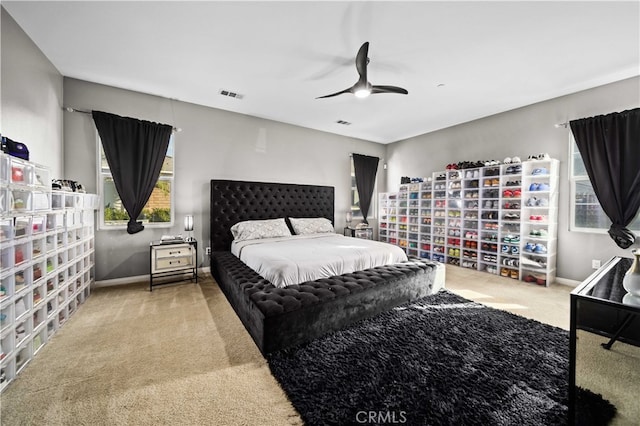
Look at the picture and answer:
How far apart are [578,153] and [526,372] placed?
11.6ft

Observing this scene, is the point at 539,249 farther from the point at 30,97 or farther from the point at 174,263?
the point at 30,97

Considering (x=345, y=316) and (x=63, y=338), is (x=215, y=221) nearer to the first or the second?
(x=63, y=338)

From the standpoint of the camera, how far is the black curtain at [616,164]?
3107 millimetres

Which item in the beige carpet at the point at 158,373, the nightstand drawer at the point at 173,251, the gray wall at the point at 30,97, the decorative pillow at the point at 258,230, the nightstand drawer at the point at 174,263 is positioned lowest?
the beige carpet at the point at 158,373

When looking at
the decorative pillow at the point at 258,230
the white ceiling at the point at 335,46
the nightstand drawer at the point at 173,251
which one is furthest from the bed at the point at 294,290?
the white ceiling at the point at 335,46

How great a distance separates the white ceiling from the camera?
2.16m

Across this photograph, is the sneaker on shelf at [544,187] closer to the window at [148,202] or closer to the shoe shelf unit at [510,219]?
the shoe shelf unit at [510,219]

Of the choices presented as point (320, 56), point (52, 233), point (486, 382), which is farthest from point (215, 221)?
point (486, 382)

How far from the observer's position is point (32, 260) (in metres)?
1.94

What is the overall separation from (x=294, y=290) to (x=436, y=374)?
1245mm

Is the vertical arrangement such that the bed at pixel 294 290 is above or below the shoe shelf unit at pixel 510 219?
below

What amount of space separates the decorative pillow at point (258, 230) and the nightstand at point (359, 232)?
67.6 inches

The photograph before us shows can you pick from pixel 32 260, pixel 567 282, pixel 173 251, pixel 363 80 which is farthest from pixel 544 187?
pixel 32 260

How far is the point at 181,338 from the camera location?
2.26 metres
